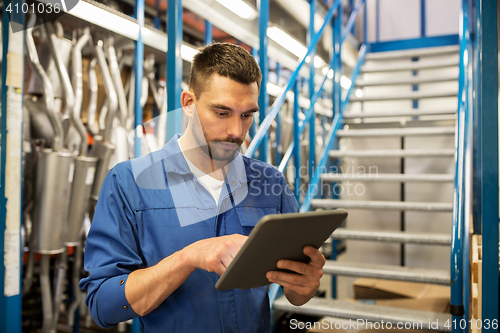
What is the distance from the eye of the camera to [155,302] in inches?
36.6

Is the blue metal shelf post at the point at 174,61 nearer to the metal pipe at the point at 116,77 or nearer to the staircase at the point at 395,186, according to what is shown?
the metal pipe at the point at 116,77

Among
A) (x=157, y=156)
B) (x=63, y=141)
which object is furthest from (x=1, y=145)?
(x=157, y=156)

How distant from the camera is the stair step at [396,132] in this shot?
3.06 m

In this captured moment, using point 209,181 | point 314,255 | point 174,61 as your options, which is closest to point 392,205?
point 174,61

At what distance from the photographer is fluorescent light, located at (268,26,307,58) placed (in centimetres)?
363

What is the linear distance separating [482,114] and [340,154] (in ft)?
6.12

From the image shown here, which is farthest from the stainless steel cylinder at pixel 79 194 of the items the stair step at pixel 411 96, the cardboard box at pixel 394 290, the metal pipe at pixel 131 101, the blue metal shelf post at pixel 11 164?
the stair step at pixel 411 96

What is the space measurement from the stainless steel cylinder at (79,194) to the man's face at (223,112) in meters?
1.30

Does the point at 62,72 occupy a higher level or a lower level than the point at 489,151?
higher

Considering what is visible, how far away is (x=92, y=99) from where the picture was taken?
222 cm

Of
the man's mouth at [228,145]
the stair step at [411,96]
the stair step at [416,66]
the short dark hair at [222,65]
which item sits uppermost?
the stair step at [416,66]

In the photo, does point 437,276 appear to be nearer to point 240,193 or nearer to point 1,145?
point 240,193

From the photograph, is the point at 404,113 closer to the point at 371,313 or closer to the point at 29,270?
the point at 371,313

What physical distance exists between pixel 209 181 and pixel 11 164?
3.29ft
